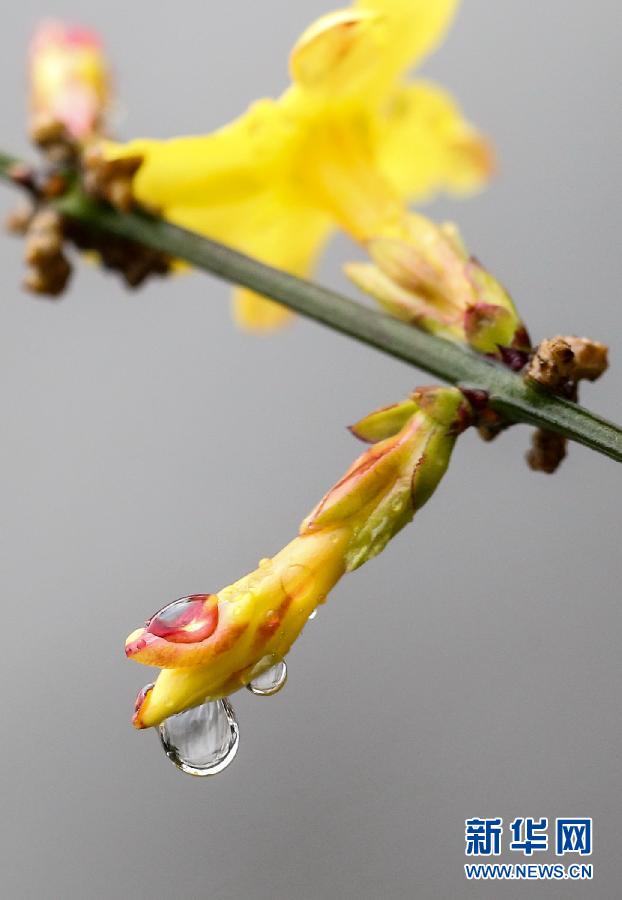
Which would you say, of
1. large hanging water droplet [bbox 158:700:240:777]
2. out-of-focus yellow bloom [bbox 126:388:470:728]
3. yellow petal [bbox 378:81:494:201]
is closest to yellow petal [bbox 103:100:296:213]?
yellow petal [bbox 378:81:494:201]

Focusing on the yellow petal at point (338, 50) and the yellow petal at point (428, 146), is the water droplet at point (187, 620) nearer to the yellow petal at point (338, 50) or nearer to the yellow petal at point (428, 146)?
the yellow petal at point (338, 50)

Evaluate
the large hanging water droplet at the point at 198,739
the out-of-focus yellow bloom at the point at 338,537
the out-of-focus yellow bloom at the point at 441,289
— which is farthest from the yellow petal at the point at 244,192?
the large hanging water droplet at the point at 198,739

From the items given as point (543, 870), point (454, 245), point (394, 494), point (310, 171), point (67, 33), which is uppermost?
point (67, 33)

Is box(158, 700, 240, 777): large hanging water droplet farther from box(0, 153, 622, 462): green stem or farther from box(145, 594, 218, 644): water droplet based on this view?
box(0, 153, 622, 462): green stem

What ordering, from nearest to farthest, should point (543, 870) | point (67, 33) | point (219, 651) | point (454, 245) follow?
point (219, 651) → point (454, 245) → point (67, 33) → point (543, 870)

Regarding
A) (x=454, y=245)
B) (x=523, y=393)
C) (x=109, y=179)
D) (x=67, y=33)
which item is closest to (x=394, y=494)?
(x=523, y=393)

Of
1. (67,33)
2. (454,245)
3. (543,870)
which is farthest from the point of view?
(543,870)

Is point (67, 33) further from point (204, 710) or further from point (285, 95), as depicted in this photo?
point (204, 710)
